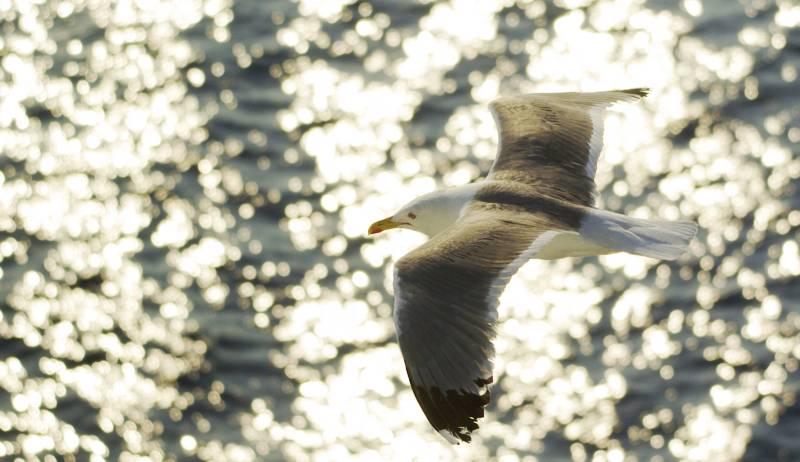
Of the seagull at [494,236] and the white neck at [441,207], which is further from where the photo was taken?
the white neck at [441,207]

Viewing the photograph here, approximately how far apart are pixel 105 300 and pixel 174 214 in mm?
2109

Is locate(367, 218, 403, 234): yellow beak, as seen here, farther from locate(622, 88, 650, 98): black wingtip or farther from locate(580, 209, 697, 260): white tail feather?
locate(622, 88, 650, 98): black wingtip

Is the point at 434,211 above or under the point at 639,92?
above

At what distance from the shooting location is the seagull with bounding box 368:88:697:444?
10172 millimetres

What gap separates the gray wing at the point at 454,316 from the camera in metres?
10.0

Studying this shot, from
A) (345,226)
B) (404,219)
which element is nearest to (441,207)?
(404,219)

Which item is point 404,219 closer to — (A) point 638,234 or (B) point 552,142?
(B) point 552,142

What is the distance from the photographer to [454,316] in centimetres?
1046

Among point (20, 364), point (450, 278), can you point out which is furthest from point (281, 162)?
point (450, 278)

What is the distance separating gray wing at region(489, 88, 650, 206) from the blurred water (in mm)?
7671

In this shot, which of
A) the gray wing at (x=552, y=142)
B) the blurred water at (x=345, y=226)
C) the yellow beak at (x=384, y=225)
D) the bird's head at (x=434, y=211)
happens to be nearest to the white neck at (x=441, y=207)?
the bird's head at (x=434, y=211)

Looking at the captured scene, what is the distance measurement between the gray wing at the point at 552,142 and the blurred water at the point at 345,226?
7671 mm

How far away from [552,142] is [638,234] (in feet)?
6.52

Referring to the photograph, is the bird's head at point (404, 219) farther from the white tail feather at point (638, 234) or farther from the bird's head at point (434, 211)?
the white tail feather at point (638, 234)
